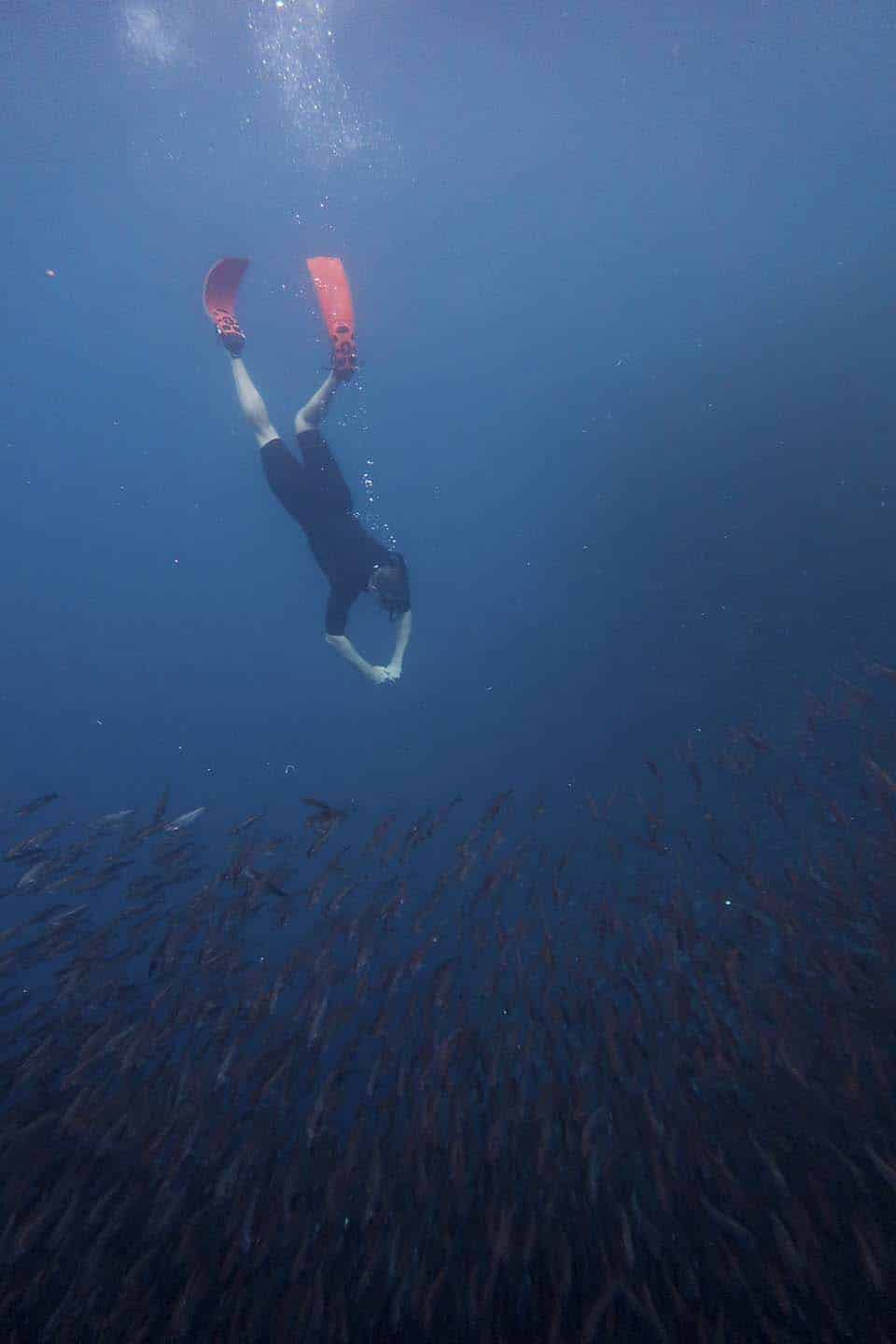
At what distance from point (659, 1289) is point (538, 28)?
25.3 meters

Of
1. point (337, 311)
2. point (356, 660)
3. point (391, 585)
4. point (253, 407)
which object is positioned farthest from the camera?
point (253, 407)

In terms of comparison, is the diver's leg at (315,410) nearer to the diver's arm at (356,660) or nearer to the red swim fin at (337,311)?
the red swim fin at (337,311)

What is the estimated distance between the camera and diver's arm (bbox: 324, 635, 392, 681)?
330 inches

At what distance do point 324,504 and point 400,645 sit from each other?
2.34 m

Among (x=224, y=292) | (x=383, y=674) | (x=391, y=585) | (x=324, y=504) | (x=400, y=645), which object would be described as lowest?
(x=383, y=674)

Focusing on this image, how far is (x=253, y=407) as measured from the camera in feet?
32.0

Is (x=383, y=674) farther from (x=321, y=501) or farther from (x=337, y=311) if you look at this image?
(x=337, y=311)

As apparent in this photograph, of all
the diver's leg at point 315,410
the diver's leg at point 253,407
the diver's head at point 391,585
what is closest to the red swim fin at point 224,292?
the diver's leg at point 253,407

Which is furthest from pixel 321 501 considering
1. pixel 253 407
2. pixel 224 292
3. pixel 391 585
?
pixel 224 292

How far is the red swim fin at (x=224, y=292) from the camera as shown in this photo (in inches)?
385

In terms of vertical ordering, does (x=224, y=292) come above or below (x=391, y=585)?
above

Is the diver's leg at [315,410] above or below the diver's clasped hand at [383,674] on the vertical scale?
above

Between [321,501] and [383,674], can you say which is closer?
[383,674]

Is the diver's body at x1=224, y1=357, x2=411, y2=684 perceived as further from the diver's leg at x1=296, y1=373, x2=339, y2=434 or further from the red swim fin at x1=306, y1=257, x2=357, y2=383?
the red swim fin at x1=306, y1=257, x2=357, y2=383
